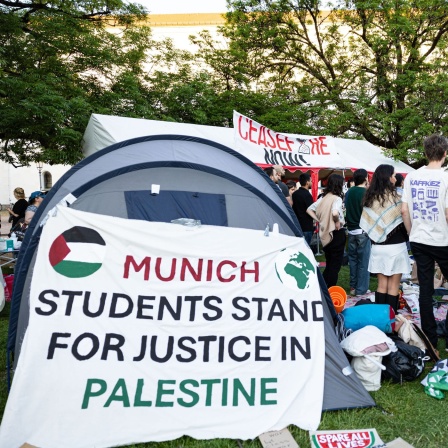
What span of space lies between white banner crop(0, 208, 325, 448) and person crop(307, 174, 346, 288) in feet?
7.31

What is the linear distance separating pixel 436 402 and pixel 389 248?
145 centimetres

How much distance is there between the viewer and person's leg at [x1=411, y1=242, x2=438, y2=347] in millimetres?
3562

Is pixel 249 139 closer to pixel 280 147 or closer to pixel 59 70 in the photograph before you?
pixel 280 147

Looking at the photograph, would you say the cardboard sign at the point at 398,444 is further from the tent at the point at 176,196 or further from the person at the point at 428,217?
the person at the point at 428,217

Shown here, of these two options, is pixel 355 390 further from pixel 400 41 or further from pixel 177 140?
pixel 400 41

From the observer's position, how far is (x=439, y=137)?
136 inches

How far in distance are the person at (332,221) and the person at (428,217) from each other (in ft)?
5.03

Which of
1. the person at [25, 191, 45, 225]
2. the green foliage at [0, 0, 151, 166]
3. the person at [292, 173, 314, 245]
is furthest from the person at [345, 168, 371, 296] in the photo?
the green foliage at [0, 0, 151, 166]

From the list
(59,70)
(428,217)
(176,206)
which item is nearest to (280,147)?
(176,206)

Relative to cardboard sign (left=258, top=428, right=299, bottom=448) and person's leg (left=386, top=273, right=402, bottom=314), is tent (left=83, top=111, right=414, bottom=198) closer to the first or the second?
person's leg (left=386, top=273, right=402, bottom=314)

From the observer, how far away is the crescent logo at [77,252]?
2.69 m

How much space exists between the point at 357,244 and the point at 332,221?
93 cm

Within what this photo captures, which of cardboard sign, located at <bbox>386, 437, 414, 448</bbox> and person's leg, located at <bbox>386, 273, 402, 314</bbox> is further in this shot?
person's leg, located at <bbox>386, 273, 402, 314</bbox>

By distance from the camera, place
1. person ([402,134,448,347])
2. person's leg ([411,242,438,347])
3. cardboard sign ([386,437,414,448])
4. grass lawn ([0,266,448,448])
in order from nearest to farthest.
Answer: cardboard sign ([386,437,414,448]) → grass lawn ([0,266,448,448]) → person ([402,134,448,347]) → person's leg ([411,242,438,347])
